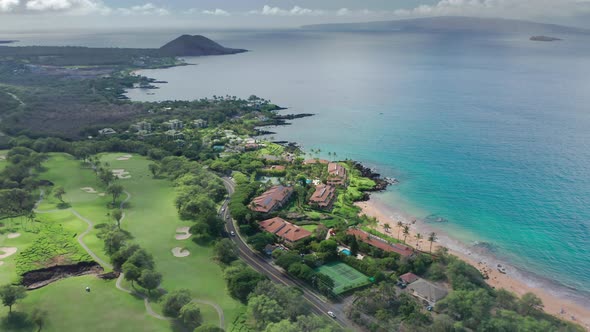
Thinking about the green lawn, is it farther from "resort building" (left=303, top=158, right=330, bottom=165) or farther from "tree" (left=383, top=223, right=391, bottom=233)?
"resort building" (left=303, top=158, right=330, bottom=165)

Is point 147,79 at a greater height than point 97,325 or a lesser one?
greater

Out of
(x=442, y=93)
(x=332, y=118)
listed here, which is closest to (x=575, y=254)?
(x=332, y=118)

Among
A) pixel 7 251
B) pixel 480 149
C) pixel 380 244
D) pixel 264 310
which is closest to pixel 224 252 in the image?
pixel 264 310

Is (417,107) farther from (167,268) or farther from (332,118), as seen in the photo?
(167,268)

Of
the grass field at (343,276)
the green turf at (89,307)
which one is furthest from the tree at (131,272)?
the grass field at (343,276)

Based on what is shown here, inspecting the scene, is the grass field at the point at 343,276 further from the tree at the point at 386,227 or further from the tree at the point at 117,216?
the tree at the point at 117,216
